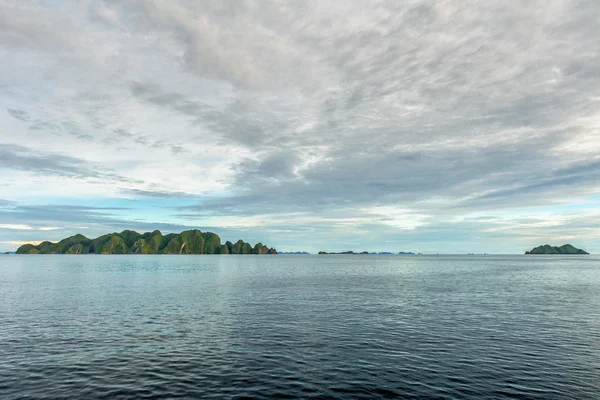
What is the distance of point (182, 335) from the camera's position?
139 feet

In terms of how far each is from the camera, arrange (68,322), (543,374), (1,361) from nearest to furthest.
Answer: (543,374)
(1,361)
(68,322)

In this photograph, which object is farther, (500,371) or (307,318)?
(307,318)

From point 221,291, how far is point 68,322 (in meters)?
41.2

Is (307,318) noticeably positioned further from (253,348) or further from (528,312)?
(528,312)

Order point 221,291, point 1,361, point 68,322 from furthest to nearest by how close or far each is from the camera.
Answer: point 221,291 < point 68,322 < point 1,361

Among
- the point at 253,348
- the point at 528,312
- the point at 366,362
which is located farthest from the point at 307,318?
the point at 528,312

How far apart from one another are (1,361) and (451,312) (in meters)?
60.4

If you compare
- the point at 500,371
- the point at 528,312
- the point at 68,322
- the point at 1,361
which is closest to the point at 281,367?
the point at 500,371

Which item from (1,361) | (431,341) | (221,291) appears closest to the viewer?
(1,361)

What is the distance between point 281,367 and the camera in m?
31.5

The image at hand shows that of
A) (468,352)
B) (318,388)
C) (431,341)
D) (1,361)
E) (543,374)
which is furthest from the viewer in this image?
(431,341)

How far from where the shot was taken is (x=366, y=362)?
107 ft

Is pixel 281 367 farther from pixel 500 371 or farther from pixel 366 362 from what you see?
pixel 500 371

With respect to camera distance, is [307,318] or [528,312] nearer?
[307,318]
